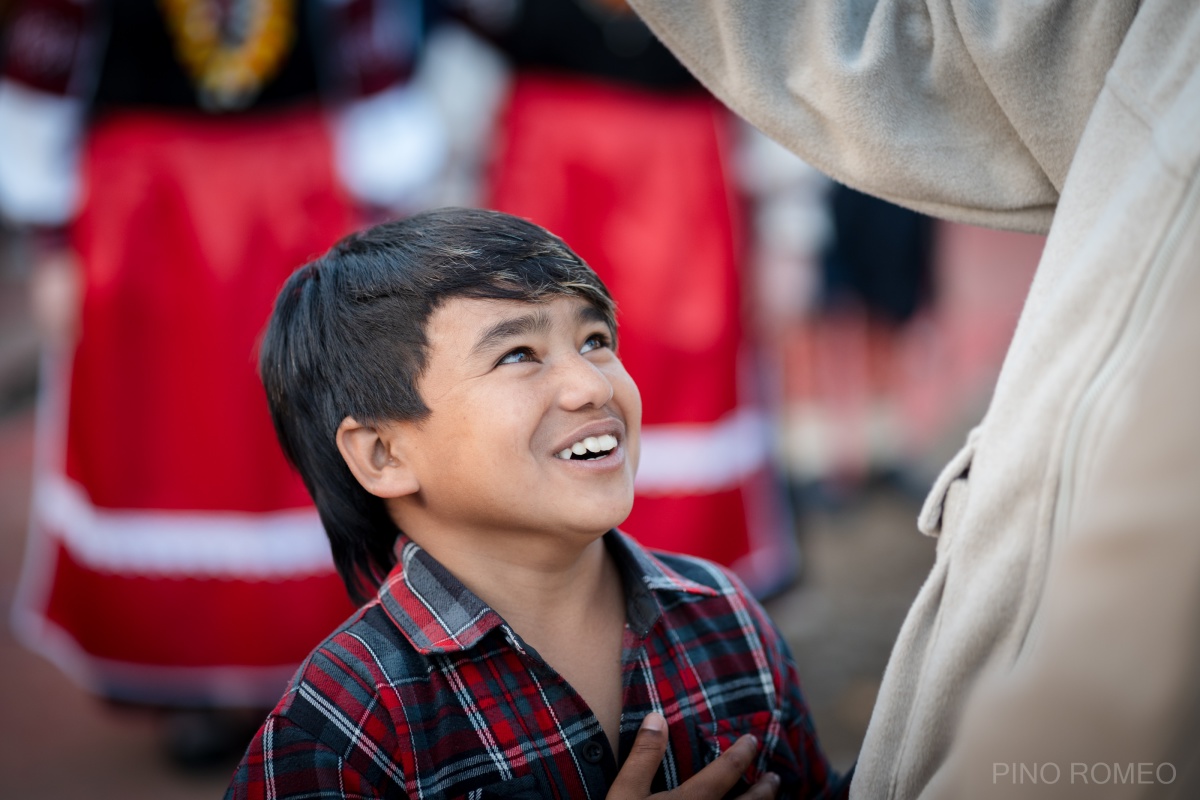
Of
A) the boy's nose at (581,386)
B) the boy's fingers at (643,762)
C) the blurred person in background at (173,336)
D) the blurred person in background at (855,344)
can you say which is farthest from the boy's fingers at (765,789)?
the blurred person in background at (855,344)

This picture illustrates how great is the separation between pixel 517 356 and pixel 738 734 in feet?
1.68

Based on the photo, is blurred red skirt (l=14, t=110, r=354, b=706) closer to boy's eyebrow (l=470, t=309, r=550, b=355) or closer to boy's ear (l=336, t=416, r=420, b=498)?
boy's ear (l=336, t=416, r=420, b=498)

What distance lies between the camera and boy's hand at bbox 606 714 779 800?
114 centimetres

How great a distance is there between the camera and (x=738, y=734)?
51.6 inches

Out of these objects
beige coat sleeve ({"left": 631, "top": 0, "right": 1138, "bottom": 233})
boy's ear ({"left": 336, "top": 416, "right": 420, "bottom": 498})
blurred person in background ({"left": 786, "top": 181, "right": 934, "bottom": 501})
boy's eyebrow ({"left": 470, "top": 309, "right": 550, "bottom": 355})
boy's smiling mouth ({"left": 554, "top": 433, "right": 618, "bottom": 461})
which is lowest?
blurred person in background ({"left": 786, "top": 181, "right": 934, "bottom": 501})

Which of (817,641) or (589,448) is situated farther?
(817,641)

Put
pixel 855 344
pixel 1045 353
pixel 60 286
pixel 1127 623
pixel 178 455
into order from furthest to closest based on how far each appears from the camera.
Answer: pixel 855 344 < pixel 60 286 < pixel 178 455 < pixel 1045 353 < pixel 1127 623

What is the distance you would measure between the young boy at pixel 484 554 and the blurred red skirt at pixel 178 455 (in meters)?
1.54

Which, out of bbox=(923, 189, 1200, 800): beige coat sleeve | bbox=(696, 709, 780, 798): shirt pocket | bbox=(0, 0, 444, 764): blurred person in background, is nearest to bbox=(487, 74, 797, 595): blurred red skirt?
bbox=(0, 0, 444, 764): blurred person in background

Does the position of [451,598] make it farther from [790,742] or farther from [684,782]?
[790,742]

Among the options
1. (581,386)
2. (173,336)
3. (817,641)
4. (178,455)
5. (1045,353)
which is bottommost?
(817,641)

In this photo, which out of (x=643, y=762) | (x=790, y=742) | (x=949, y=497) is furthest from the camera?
(x=790, y=742)

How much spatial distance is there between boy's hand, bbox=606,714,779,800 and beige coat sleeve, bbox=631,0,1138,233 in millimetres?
622

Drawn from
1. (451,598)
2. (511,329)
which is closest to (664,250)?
(511,329)
